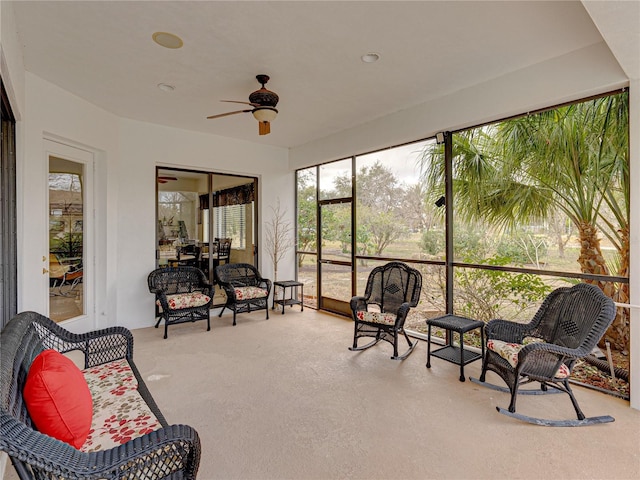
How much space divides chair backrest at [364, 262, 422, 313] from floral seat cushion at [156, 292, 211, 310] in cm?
227

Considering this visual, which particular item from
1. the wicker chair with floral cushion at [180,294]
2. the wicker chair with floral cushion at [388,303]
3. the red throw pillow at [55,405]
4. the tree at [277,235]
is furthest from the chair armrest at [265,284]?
the red throw pillow at [55,405]

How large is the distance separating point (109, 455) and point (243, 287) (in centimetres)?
414

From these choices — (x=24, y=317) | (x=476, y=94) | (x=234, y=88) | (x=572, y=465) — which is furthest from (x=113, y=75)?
(x=572, y=465)

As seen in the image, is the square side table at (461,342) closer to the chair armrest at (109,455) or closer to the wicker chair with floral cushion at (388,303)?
the wicker chair with floral cushion at (388,303)

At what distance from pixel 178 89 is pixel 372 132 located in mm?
2530

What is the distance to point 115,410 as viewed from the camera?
190cm

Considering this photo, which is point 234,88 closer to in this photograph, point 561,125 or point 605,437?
point 561,125

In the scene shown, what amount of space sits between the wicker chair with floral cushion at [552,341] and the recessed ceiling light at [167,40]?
356cm

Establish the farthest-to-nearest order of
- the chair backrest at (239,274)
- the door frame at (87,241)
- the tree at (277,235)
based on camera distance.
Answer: the tree at (277,235), the chair backrest at (239,274), the door frame at (87,241)

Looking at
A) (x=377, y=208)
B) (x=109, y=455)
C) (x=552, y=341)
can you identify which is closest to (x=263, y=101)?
(x=377, y=208)

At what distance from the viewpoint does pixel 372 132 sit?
4.91 meters

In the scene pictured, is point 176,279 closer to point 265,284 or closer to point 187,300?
point 187,300

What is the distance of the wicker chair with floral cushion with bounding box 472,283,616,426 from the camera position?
2529 millimetres

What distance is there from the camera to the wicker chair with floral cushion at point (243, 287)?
5.22m
